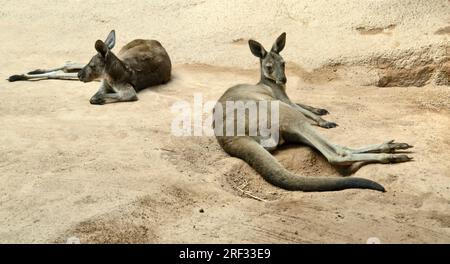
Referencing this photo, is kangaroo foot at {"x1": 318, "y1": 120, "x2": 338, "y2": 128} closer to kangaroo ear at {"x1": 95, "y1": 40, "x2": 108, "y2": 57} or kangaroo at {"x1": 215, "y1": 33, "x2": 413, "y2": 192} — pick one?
kangaroo at {"x1": 215, "y1": 33, "x2": 413, "y2": 192}

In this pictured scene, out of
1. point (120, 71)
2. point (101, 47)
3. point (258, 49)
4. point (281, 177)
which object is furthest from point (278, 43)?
point (281, 177)

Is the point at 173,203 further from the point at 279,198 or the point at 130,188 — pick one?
the point at 279,198

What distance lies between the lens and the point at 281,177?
12.2 feet

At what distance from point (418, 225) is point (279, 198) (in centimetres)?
87

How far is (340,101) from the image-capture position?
570cm

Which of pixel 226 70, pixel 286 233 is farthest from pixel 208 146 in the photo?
pixel 226 70

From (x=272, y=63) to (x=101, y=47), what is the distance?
188cm

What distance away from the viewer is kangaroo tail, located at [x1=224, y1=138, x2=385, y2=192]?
140 inches

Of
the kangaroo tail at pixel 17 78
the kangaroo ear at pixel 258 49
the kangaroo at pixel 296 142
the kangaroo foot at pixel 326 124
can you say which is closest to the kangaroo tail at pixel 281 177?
the kangaroo at pixel 296 142

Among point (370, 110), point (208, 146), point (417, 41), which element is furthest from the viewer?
point (417, 41)

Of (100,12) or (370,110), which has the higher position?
(100,12)

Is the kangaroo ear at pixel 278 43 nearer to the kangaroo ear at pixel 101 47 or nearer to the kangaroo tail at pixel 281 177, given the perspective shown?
the kangaroo tail at pixel 281 177

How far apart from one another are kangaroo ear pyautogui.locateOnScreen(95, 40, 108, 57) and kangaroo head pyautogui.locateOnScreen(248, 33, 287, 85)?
1.67 meters

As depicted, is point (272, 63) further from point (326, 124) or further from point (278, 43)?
point (326, 124)
